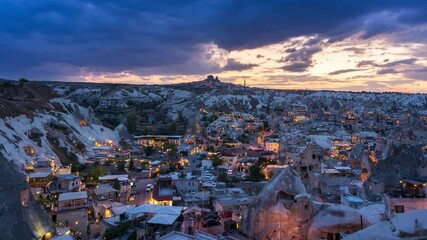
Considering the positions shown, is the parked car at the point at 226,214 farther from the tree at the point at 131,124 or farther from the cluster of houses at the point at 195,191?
the tree at the point at 131,124

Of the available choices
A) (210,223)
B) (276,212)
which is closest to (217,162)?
(210,223)

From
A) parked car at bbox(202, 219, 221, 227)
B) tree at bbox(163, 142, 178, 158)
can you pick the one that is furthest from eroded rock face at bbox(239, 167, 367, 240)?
tree at bbox(163, 142, 178, 158)

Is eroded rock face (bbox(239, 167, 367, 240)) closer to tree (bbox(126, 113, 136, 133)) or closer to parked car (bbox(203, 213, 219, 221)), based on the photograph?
parked car (bbox(203, 213, 219, 221))

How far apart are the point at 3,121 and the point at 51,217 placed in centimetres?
2454

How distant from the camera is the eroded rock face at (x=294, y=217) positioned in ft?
56.9

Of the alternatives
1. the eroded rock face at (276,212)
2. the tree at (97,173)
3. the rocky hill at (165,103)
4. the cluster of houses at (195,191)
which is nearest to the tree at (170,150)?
the cluster of houses at (195,191)

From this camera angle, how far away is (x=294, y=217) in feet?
58.6

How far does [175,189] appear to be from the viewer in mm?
32156

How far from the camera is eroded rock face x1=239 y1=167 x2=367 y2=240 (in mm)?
17328

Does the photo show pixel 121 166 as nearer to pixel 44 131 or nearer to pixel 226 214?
pixel 44 131

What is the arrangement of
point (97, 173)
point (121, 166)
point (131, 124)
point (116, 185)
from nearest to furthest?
point (116, 185) → point (97, 173) → point (121, 166) → point (131, 124)

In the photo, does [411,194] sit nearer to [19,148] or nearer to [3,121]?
[19,148]

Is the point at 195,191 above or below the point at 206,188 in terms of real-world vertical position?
below

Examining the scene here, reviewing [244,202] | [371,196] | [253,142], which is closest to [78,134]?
[253,142]
